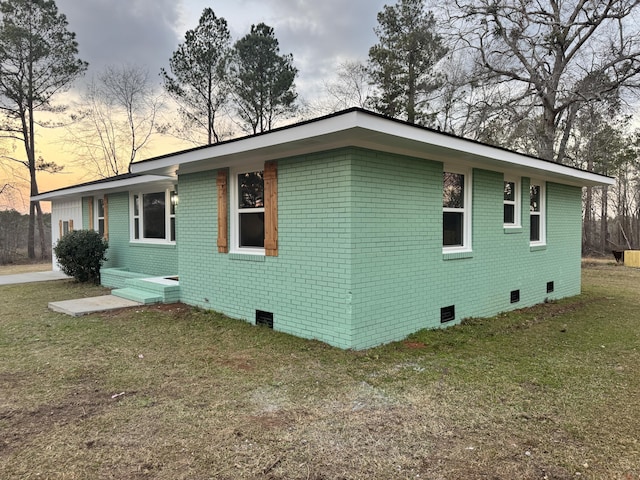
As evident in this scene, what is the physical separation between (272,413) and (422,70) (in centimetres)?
1708

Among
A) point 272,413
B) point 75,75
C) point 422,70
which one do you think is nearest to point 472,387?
point 272,413

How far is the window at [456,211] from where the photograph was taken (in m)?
5.83

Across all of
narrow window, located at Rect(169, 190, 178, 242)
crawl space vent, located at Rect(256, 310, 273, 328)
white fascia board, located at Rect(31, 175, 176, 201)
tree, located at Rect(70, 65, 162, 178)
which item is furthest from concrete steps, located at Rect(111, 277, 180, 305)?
tree, located at Rect(70, 65, 162, 178)

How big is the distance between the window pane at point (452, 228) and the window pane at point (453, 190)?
15 cm

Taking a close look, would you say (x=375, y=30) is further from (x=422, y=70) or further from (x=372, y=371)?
(x=372, y=371)

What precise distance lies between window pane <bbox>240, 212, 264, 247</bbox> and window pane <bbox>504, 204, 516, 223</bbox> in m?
4.43

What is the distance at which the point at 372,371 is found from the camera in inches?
154

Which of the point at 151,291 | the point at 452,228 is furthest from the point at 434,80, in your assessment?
the point at 151,291

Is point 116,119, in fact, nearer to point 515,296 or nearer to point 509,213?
point 509,213

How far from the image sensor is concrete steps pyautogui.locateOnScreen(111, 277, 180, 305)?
7.18m

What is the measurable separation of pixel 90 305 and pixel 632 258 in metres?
18.9

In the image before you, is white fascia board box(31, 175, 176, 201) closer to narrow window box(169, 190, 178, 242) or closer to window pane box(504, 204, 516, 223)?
narrow window box(169, 190, 178, 242)

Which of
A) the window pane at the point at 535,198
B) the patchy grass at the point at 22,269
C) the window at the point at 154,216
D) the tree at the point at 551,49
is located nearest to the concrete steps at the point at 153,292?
the window at the point at 154,216

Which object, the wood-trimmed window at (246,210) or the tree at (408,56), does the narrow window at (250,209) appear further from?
the tree at (408,56)
